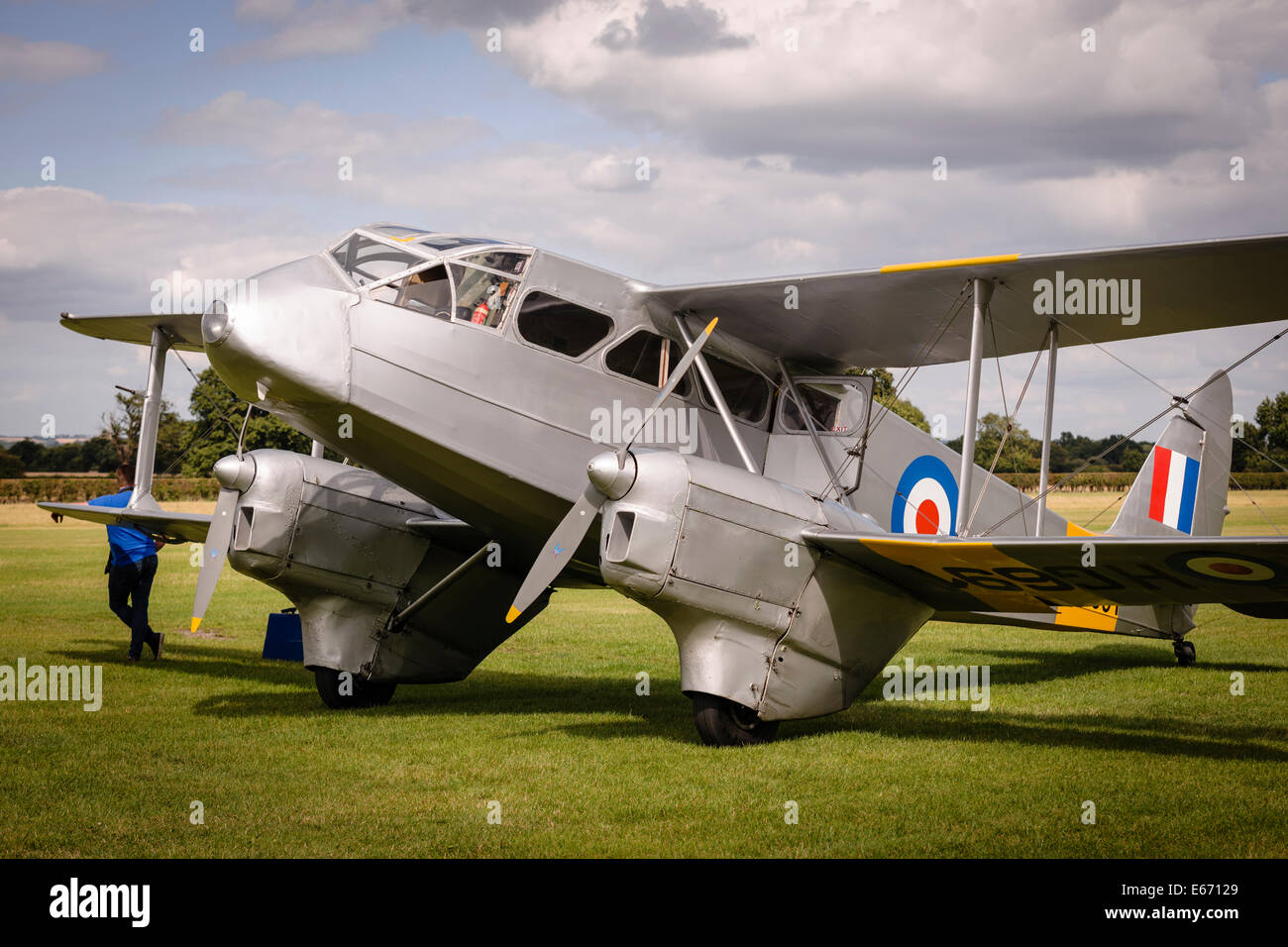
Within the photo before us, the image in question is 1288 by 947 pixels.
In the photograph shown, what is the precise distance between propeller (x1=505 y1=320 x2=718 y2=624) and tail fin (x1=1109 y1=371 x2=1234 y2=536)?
333 inches

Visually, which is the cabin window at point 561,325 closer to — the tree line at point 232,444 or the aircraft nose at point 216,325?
the aircraft nose at point 216,325

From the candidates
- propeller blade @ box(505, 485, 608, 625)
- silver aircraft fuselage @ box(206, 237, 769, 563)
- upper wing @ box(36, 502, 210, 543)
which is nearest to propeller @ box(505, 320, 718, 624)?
propeller blade @ box(505, 485, 608, 625)

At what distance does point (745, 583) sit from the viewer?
9.00 m

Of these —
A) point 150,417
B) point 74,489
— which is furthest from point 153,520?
point 74,489

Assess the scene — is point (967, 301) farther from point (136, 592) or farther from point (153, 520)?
point (136, 592)

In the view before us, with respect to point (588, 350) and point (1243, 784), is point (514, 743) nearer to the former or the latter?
point (588, 350)

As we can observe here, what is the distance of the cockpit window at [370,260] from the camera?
901cm

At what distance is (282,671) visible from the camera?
1416 centimetres

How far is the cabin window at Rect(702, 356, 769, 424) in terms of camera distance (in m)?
10.8

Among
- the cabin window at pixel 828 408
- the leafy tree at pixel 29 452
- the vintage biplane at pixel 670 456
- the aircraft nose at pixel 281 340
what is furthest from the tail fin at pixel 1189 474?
the leafy tree at pixel 29 452

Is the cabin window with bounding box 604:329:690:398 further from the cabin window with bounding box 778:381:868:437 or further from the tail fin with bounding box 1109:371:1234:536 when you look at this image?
the tail fin with bounding box 1109:371:1234:536

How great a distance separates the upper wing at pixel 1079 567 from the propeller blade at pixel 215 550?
5.88m

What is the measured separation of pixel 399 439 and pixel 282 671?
Result: 259 inches
